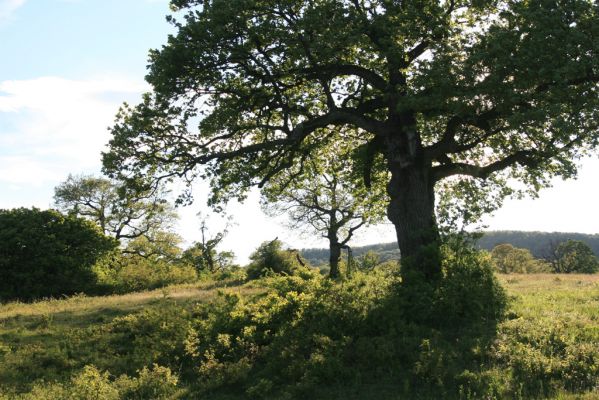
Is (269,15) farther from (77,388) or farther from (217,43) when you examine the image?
(77,388)

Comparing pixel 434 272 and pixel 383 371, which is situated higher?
pixel 434 272

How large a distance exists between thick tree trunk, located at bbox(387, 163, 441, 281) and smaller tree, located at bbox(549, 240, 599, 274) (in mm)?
69445

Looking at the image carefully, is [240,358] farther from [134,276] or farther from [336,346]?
[134,276]

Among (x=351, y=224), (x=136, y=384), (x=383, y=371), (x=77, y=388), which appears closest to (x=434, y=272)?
(x=383, y=371)

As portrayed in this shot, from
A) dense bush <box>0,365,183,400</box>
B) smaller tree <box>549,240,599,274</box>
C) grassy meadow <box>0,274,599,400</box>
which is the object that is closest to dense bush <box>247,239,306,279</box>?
grassy meadow <box>0,274,599,400</box>

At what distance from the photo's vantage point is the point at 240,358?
1380 centimetres

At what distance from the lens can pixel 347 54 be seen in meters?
19.5

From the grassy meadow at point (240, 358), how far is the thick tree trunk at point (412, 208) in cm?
287

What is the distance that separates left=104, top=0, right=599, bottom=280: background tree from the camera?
15.3 metres

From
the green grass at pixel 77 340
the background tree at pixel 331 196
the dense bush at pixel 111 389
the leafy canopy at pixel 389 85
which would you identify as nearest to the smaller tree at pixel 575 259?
the background tree at pixel 331 196

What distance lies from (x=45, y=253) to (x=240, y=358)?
28.4 meters

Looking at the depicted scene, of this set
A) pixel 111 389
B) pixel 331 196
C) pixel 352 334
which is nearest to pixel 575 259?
pixel 331 196

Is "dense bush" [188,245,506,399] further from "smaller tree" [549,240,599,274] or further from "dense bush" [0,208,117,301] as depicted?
"smaller tree" [549,240,599,274]

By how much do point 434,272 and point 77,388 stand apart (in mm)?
11020
